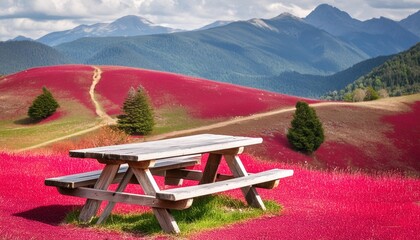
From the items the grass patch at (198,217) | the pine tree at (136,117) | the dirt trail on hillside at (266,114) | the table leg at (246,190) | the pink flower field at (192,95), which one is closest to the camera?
the grass patch at (198,217)

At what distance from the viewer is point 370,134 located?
7588 centimetres

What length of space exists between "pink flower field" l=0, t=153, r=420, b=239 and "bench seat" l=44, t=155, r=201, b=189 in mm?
708

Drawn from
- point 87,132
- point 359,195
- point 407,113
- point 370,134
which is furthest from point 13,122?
point 359,195

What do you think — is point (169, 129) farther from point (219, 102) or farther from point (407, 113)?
point (407, 113)

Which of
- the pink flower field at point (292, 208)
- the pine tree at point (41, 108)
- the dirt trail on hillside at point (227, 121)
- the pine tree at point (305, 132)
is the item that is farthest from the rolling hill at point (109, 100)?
the pink flower field at point (292, 208)

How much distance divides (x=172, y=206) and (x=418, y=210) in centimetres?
566

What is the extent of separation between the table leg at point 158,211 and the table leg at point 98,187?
2.74 feet

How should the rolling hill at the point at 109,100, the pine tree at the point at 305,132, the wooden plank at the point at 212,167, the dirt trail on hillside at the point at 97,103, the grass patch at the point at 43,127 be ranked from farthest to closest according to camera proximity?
the rolling hill at the point at 109,100 → the dirt trail on hillside at the point at 97,103 → the pine tree at the point at 305,132 → the grass patch at the point at 43,127 → the wooden plank at the point at 212,167

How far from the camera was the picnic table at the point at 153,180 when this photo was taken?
10008mm

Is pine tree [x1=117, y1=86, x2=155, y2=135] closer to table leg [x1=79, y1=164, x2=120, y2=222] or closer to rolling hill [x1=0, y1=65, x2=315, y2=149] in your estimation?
rolling hill [x1=0, y1=65, x2=315, y2=149]

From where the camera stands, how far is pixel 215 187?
10812mm

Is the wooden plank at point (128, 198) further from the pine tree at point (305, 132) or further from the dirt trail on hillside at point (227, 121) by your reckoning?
the pine tree at point (305, 132)

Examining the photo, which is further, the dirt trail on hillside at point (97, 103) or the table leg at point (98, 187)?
the dirt trail on hillside at point (97, 103)

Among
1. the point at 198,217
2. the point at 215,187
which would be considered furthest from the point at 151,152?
the point at 198,217
